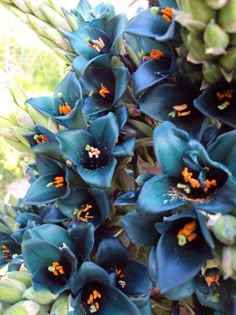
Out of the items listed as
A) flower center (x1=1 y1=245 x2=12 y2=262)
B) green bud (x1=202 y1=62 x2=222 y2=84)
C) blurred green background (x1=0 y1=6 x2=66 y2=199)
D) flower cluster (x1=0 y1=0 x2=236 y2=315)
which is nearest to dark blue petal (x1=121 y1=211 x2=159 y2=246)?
flower cluster (x1=0 y1=0 x2=236 y2=315)

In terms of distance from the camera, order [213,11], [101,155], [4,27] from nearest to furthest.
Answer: [213,11], [101,155], [4,27]

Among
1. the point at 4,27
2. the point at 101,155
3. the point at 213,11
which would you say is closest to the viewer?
the point at 213,11

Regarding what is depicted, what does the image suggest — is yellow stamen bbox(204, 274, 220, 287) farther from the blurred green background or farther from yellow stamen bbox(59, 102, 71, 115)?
the blurred green background

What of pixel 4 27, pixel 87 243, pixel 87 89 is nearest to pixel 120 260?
pixel 87 243

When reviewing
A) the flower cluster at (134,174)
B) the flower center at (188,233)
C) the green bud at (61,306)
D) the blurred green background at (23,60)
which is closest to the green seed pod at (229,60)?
the flower cluster at (134,174)

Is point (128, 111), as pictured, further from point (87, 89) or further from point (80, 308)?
point (80, 308)

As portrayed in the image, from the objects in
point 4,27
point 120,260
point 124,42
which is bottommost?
point 4,27
